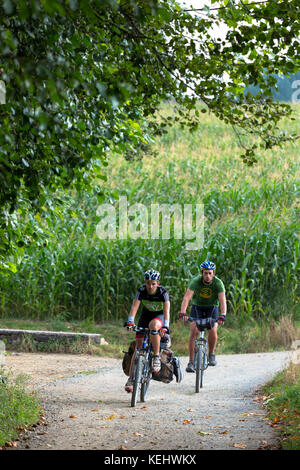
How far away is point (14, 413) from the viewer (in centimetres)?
748

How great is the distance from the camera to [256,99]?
722 cm

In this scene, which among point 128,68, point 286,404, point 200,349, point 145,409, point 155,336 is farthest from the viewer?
point 200,349

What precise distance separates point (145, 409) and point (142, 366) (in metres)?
0.57

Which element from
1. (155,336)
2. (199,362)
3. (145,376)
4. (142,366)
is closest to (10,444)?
(142,366)

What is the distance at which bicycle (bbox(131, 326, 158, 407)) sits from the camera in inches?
335

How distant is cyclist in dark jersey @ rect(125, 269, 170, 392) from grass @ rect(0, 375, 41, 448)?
1531mm

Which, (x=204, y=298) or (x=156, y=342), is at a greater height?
(x=204, y=298)

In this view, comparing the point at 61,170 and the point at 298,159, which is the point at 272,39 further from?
the point at 298,159

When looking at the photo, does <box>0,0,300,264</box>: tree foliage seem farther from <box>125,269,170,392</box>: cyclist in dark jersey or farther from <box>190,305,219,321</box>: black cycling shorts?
<box>190,305,219,321</box>: black cycling shorts

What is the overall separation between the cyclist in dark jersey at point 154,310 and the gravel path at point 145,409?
0.79 metres

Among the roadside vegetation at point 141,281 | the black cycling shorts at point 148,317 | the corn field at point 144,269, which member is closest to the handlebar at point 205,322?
the black cycling shorts at point 148,317

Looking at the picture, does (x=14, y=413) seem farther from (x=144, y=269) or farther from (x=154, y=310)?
(x=144, y=269)

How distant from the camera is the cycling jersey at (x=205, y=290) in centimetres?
984
